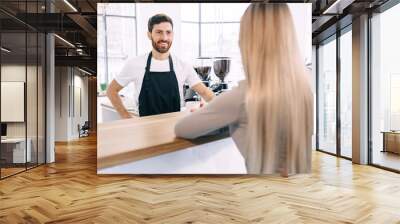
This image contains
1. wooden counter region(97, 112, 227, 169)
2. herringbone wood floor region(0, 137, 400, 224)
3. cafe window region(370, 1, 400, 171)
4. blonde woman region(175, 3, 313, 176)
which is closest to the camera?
herringbone wood floor region(0, 137, 400, 224)

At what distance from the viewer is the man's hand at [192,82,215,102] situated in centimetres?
605

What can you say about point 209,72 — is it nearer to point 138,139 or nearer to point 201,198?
point 138,139

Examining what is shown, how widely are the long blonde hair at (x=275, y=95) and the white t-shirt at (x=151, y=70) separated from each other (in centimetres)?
85

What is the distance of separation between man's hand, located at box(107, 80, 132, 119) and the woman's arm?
2.71ft

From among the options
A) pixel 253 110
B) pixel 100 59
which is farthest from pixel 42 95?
pixel 253 110

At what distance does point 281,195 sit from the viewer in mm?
A: 5125

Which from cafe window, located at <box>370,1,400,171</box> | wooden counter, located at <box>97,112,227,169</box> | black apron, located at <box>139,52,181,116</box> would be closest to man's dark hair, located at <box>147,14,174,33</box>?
black apron, located at <box>139,52,181,116</box>

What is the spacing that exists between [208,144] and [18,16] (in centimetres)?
386

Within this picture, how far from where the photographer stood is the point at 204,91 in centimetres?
608

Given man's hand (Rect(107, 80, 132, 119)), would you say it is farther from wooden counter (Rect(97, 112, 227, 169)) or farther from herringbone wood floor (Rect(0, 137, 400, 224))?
herringbone wood floor (Rect(0, 137, 400, 224))

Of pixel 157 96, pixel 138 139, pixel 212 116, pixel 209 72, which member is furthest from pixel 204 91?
pixel 138 139

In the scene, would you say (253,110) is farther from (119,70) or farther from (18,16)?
(18,16)

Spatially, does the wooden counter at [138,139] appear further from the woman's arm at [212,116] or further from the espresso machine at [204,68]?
the espresso machine at [204,68]

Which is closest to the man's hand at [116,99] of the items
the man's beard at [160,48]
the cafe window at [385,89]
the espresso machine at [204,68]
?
the man's beard at [160,48]
